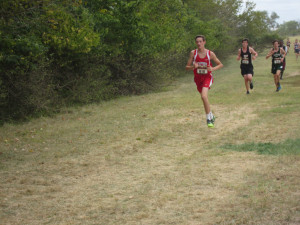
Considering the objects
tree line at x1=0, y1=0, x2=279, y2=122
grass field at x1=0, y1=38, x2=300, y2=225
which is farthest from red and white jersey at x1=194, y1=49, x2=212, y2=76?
tree line at x1=0, y1=0, x2=279, y2=122

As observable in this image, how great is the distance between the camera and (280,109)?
1221cm

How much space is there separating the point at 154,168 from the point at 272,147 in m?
2.43

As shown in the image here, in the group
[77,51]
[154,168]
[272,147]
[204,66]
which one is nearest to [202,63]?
[204,66]

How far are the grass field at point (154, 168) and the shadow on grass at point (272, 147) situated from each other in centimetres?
2

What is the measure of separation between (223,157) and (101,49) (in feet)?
32.5

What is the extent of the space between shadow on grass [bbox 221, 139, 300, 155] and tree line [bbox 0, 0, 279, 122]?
20.1ft

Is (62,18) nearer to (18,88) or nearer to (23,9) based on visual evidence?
(23,9)

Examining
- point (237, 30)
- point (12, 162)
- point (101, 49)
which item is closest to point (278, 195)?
point (12, 162)

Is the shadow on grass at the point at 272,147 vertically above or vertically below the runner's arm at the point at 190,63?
below

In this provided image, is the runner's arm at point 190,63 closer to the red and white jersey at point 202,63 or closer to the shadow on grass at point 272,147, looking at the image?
the red and white jersey at point 202,63

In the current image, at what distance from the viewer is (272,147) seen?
25.6ft

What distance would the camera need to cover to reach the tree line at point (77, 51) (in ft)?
37.5

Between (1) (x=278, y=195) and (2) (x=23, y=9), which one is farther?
(2) (x=23, y=9)

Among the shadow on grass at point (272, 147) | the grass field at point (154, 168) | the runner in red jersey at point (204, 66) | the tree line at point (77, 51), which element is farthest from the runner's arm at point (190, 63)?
the tree line at point (77, 51)
